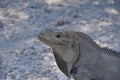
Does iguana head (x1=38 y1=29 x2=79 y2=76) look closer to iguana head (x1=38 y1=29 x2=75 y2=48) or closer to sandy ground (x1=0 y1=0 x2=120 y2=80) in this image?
iguana head (x1=38 y1=29 x2=75 y2=48)

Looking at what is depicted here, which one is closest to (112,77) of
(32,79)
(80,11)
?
(32,79)

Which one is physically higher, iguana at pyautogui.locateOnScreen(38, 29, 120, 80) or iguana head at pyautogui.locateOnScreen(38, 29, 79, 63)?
iguana head at pyautogui.locateOnScreen(38, 29, 79, 63)

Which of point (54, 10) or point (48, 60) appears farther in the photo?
point (54, 10)

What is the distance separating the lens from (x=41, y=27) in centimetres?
735

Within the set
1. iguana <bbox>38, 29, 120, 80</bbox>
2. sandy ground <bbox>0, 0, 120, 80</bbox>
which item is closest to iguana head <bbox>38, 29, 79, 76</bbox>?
iguana <bbox>38, 29, 120, 80</bbox>

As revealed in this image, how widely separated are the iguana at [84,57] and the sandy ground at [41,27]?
1282 mm

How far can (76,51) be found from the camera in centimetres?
430

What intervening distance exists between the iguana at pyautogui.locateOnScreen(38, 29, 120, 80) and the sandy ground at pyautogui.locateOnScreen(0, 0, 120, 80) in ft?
4.21

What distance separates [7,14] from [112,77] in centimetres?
393

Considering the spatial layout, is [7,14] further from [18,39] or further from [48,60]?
[48,60]

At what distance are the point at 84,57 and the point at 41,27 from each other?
309 centimetres

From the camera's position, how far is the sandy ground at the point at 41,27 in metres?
5.90

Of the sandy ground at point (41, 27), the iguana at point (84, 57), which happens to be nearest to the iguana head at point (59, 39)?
the iguana at point (84, 57)

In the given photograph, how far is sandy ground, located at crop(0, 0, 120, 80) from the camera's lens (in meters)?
5.90
